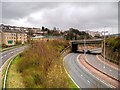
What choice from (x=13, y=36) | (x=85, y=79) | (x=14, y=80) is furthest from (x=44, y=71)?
(x=13, y=36)

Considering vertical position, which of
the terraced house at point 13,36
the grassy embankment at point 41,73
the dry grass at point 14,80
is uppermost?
the terraced house at point 13,36

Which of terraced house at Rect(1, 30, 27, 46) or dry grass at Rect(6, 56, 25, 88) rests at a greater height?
terraced house at Rect(1, 30, 27, 46)

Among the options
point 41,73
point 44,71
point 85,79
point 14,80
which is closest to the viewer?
point 41,73

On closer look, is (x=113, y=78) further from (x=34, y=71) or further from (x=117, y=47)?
(x=117, y=47)

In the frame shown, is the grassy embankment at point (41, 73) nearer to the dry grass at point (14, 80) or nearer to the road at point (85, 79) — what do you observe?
the dry grass at point (14, 80)

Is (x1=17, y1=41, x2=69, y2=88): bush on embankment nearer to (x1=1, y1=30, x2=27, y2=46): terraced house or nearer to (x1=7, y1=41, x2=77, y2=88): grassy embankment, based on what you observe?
(x1=7, y1=41, x2=77, y2=88): grassy embankment

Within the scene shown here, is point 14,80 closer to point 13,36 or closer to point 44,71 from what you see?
point 44,71

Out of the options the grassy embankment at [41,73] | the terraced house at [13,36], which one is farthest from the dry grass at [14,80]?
the terraced house at [13,36]

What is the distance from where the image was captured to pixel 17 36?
453ft

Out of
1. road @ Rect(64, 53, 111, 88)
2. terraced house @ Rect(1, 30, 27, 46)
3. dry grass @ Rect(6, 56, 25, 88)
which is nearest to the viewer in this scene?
dry grass @ Rect(6, 56, 25, 88)

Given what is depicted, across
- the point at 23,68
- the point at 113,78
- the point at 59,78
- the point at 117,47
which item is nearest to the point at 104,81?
the point at 113,78

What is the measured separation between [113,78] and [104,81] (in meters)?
3.26

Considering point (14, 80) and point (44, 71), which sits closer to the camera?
point (44, 71)

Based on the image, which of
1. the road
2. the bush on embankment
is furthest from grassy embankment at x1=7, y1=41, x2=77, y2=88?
the road
